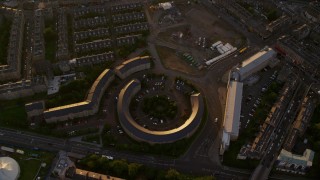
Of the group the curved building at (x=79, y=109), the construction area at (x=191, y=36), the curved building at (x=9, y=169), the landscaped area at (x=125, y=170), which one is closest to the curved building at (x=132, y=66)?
the construction area at (x=191, y=36)

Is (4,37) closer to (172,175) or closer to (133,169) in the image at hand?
(133,169)

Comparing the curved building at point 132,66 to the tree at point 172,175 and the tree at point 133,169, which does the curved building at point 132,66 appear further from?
the tree at point 172,175

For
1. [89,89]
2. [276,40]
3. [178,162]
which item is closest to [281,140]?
[178,162]

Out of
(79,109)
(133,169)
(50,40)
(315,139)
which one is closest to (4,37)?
(50,40)

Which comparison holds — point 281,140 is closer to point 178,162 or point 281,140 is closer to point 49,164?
point 178,162

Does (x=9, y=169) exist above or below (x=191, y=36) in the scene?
below

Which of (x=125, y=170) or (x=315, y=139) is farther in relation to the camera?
(x=315, y=139)
